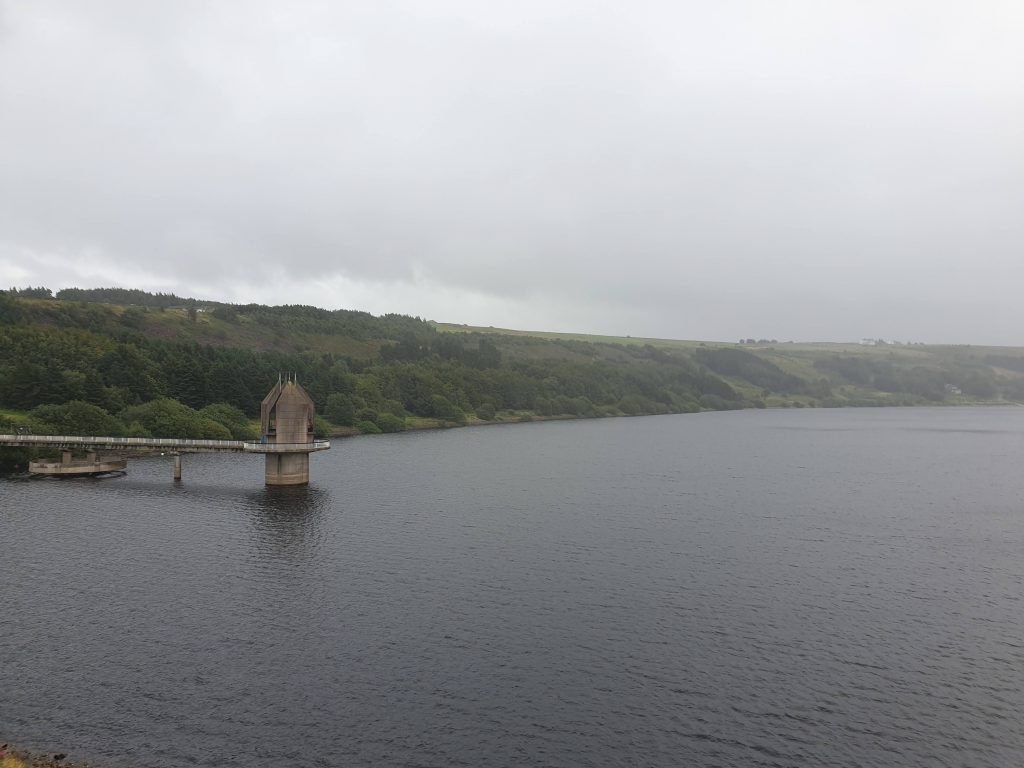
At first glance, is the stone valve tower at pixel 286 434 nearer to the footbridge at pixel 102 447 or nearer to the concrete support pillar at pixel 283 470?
the concrete support pillar at pixel 283 470

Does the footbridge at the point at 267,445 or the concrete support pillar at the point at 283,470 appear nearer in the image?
the footbridge at the point at 267,445

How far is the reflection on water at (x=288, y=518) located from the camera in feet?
224

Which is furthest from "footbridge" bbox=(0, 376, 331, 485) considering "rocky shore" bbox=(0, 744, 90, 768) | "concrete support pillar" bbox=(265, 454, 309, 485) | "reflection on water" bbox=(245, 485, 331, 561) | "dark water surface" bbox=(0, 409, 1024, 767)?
"rocky shore" bbox=(0, 744, 90, 768)

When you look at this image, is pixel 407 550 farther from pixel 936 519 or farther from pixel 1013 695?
pixel 936 519

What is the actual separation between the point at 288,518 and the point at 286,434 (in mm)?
23104

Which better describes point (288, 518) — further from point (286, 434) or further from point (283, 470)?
point (286, 434)

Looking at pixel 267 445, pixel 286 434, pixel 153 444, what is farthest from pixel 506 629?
pixel 153 444

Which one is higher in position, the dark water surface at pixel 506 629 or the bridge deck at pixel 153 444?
the bridge deck at pixel 153 444

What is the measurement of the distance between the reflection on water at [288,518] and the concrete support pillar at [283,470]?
3.19 feet

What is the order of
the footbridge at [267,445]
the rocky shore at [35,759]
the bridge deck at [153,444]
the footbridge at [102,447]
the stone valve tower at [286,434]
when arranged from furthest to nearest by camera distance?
the footbridge at [102,447] → the bridge deck at [153,444] → the footbridge at [267,445] → the stone valve tower at [286,434] → the rocky shore at [35,759]

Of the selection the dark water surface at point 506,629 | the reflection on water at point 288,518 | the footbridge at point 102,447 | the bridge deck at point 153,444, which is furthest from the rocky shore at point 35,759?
the footbridge at point 102,447

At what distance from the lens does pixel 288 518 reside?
8225 centimetres

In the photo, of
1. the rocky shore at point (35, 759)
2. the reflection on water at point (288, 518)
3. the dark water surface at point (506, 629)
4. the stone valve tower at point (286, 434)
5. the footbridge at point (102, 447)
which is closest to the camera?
the rocky shore at point (35, 759)

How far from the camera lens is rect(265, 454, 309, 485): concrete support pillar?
103 metres
